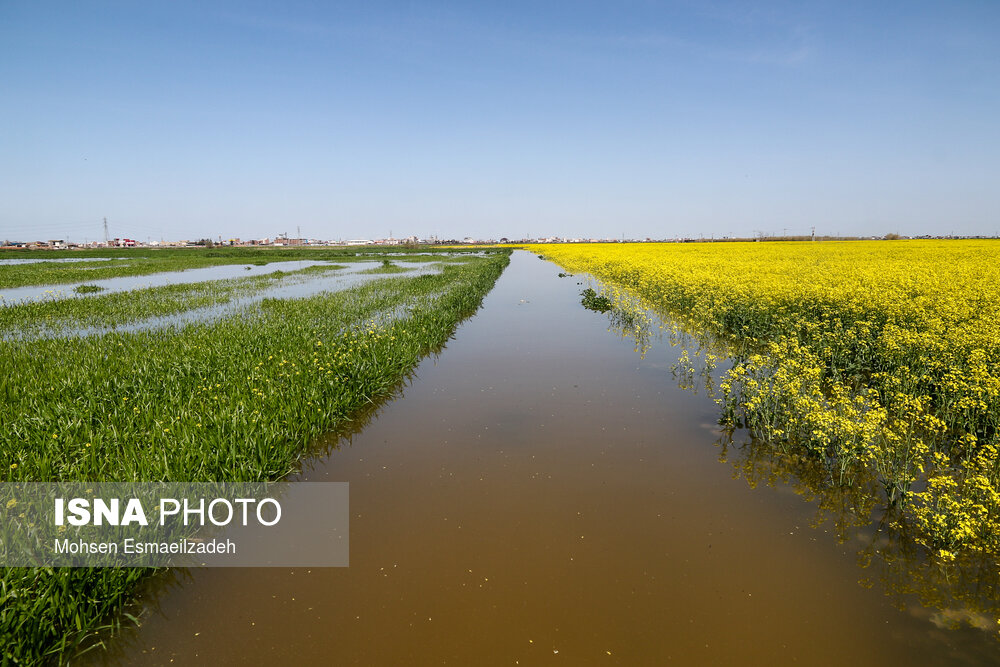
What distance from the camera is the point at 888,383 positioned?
278 inches

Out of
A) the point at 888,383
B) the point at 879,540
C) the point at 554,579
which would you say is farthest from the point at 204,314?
the point at 888,383

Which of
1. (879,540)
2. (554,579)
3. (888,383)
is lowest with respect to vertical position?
(554,579)

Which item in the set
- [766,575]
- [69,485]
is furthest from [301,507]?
[766,575]

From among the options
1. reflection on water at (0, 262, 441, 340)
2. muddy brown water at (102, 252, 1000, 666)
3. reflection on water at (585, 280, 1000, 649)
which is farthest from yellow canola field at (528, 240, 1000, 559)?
reflection on water at (0, 262, 441, 340)

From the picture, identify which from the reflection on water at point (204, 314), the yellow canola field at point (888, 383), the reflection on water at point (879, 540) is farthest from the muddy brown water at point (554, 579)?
the reflection on water at point (204, 314)

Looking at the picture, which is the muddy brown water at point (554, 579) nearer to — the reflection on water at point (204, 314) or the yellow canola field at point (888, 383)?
the yellow canola field at point (888, 383)

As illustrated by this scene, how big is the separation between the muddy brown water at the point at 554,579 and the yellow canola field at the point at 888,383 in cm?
98

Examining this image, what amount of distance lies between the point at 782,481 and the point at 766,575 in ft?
6.28

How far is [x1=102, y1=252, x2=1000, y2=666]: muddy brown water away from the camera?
308cm

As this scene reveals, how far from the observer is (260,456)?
16.9 feet

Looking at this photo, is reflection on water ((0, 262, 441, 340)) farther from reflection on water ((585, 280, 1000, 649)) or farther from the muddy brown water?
reflection on water ((585, 280, 1000, 649))

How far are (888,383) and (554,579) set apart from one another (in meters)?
6.91

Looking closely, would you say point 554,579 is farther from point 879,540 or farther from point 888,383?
point 888,383

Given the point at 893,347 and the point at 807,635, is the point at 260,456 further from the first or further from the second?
the point at 893,347
